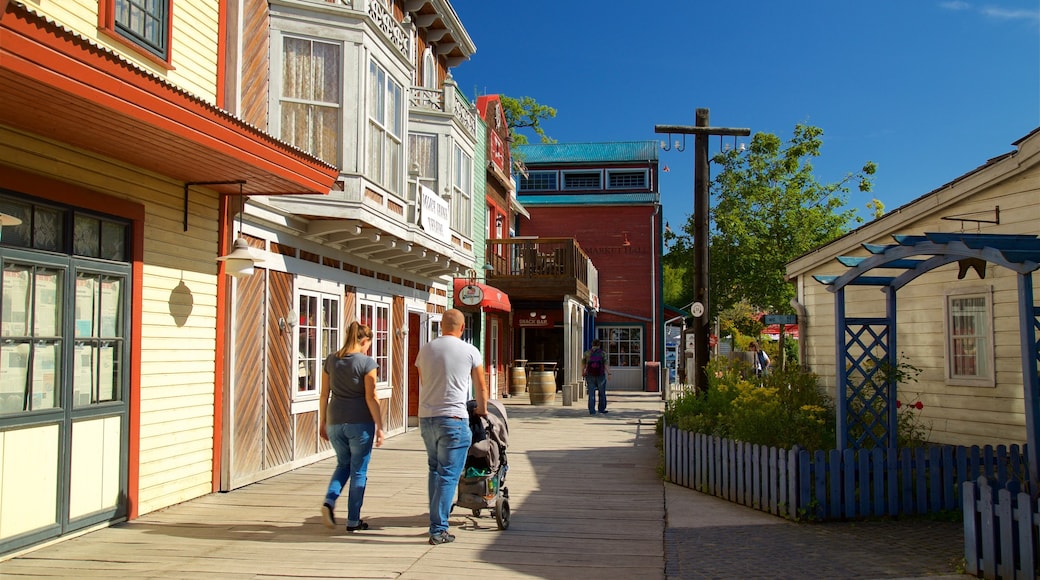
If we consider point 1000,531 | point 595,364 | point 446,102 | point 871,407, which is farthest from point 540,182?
point 1000,531

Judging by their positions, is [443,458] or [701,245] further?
[701,245]

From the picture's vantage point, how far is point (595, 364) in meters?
19.8

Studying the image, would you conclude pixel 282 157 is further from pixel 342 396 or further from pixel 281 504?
pixel 281 504

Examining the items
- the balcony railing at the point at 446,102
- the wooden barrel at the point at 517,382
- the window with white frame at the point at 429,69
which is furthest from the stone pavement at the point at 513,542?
the wooden barrel at the point at 517,382

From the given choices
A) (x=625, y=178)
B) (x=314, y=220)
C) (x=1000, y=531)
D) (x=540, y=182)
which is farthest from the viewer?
(x=540, y=182)

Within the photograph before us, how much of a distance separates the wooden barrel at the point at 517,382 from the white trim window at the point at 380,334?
1167 cm

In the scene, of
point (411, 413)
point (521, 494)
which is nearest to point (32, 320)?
point (521, 494)

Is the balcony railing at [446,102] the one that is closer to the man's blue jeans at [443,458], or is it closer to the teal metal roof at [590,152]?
the man's blue jeans at [443,458]

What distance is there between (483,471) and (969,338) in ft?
24.4

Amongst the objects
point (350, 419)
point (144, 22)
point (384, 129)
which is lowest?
point (350, 419)

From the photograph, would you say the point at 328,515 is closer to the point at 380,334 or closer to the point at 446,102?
the point at 380,334

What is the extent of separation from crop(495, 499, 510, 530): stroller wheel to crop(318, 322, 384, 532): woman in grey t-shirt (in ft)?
3.74

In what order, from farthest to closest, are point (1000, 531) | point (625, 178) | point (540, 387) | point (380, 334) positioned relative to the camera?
1. point (625, 178)
2. point (540, 387)
3. point (380, 334)
4. point (1000, 531)

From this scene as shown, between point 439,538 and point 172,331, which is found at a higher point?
point 172,331
